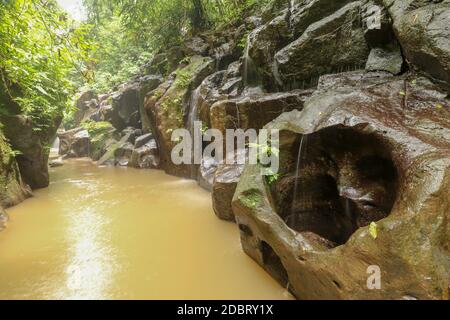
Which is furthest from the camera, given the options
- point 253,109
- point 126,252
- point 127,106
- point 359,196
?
point 127,106

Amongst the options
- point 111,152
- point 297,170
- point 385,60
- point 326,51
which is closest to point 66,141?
point 111,152

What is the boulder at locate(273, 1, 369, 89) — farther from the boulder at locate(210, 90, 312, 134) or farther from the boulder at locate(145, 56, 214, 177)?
the boulder at locate(145, 56, 214, 177)

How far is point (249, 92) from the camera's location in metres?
7.97

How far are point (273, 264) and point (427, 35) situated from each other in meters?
3.83

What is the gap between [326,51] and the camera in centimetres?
618

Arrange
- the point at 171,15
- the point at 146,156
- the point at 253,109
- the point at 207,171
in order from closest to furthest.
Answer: the point at 253,109 → the point at 207,171 → the point at 146,156 → the point at 171,15

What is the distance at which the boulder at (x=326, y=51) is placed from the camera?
583 cm

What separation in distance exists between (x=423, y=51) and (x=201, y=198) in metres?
5.30

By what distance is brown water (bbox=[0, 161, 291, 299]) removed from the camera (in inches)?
127

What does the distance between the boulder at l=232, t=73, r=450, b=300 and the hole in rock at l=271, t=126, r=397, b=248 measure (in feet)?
0.05

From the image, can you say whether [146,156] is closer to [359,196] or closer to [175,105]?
[175,105]
